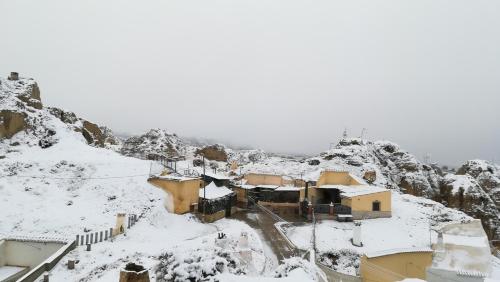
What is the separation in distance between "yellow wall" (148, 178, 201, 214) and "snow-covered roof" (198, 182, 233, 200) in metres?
1.07

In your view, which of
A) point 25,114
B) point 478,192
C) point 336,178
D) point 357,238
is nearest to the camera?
point 357,238

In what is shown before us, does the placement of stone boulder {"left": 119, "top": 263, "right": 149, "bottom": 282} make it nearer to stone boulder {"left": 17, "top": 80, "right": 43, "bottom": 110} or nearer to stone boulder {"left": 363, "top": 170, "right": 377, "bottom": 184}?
stone boulder {"left": 17, "top": 80, "right": 43, "bottom": 110}

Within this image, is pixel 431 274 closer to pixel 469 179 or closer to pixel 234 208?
pixel 234 208

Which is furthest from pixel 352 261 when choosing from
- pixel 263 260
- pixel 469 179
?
pixel 469 179

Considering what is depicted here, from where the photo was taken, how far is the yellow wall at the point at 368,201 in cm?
3247

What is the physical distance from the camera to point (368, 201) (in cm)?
3275

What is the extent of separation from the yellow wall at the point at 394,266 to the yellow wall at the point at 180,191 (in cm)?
1556

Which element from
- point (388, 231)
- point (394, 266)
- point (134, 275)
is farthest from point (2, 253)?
point (388, 231)

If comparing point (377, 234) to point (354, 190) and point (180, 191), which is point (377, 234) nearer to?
point (354, 190)

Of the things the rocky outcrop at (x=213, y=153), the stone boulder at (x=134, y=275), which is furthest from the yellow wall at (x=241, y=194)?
the rocky outcrop at (x=213, y=153)

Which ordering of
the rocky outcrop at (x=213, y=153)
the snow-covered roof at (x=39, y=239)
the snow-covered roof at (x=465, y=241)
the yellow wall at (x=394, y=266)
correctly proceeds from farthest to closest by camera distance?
the rocky outcrop at (x=213, y=153) < the snow-covered roof at (x=465, y=241) < the snow-covered roof at (x=39, y=239) < the yellow wall at (x=394, y=266)

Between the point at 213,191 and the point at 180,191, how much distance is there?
447 centimetres

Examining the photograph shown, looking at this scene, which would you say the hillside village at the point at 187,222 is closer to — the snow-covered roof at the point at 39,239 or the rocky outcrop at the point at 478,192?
the snow-covered roof at the point at 39,239

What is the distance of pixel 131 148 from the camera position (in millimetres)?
64312
